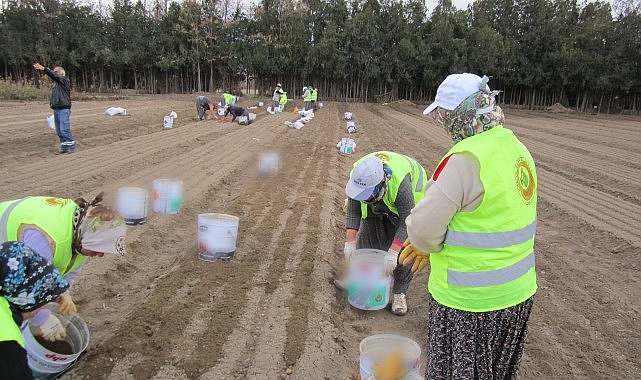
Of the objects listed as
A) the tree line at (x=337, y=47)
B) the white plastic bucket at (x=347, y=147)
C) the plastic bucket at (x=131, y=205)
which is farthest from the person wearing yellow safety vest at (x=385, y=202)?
the tree line at (x=337, y=47)

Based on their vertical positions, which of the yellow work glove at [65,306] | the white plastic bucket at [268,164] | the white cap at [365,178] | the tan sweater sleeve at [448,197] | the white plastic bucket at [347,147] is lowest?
the white plastic bucket at [268,164]

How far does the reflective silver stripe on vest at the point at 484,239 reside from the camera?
5.74ft

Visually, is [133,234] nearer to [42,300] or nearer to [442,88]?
[42,300]

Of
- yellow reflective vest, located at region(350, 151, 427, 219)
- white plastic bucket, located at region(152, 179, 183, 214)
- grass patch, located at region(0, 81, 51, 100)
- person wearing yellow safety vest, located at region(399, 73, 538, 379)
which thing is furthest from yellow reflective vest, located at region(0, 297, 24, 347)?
grass patch, located at region(0, 81, 51, 100)

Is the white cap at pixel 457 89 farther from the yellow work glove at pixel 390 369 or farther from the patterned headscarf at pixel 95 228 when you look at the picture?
the patterned headscarf at pixel 95 228

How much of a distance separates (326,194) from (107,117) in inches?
422

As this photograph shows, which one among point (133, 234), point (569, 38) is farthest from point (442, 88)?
point (569, 38)

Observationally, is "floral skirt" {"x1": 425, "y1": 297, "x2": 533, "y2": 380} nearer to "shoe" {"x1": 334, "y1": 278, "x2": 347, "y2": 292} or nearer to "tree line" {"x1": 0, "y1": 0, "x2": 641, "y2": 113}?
"shoe" {"x1": 334, "y1": 278, "x2": 347, "y2": 292}

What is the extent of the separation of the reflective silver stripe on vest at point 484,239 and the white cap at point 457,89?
1.69ft

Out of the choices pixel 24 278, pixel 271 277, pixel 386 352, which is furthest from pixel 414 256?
pixel 271 277

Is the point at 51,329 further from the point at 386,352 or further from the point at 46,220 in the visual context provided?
the point at 386,352

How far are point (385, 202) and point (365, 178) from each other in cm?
47

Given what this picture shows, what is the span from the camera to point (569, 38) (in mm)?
35688

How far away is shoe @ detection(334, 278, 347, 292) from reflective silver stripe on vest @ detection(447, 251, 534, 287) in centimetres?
226
